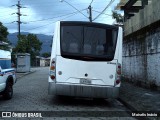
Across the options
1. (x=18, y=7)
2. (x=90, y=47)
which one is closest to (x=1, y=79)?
(x=90, y=47)

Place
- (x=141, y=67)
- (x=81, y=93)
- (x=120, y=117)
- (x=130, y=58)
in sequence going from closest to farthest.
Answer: (x=120, y=117), (x=81, y=93), (x=141, y=67), (x=130, y=58)

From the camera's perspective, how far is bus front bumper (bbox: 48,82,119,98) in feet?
33.7

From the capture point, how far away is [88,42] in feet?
34.9

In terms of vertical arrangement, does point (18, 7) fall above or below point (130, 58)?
above

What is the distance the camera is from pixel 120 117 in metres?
8.95

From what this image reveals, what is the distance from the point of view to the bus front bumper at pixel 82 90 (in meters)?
10.3

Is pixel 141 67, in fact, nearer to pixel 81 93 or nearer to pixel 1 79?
pixel 81 93

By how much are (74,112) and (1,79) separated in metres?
3.02

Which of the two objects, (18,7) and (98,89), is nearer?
(98,89)

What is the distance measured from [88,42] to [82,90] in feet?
5.43

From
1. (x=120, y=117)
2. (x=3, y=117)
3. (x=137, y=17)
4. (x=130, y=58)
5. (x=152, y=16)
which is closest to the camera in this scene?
(x=3, y=117)

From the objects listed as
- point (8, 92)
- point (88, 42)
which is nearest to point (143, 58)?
point (88, 42)

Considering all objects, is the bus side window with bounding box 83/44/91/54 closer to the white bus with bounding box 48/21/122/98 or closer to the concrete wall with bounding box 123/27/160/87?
the white bus with bounding box 48/21/122/98

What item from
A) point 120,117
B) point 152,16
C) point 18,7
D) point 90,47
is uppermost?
point 18,7
